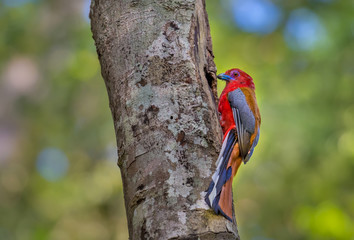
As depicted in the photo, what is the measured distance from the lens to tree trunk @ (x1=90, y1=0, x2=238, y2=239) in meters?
2.31

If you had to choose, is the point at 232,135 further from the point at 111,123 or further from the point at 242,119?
the point at 111,123

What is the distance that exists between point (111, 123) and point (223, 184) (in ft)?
22.8

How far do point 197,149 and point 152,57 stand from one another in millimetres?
597

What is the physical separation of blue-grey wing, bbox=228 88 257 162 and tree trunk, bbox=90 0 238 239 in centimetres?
54

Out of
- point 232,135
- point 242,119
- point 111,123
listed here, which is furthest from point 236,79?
point 111,123

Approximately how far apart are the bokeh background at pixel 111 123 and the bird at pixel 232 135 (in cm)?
285

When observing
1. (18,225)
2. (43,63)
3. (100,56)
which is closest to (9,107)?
(43,63)

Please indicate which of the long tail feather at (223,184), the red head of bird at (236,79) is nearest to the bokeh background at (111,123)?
the red head of bird at (236,79)

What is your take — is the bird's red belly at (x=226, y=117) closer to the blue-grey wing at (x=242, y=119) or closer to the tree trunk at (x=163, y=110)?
the blue-grey wing at (x=242, y=119)

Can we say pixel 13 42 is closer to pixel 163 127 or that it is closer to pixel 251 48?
pixel 251 48

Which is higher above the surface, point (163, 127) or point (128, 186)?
point (163, 127)

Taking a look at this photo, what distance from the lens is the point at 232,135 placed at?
3.25m

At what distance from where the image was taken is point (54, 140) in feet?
33.4

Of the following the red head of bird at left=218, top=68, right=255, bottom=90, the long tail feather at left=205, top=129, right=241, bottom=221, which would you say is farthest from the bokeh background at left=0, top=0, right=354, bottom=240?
the long tail feather at left=205, top=129, right=241, bottom=221
